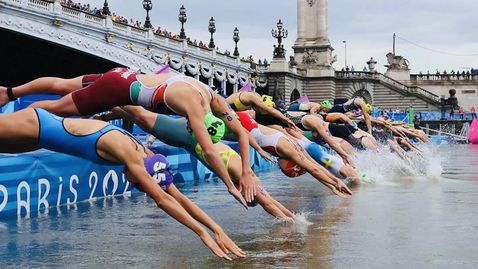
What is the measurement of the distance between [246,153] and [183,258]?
1.48 meters

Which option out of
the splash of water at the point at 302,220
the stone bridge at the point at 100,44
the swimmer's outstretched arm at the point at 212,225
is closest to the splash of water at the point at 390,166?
the splash of water at the point at 302,220

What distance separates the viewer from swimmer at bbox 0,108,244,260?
607 cm

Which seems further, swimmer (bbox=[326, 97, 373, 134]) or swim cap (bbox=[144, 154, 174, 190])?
swimmer (bbox=[326, 97, 373, 134])

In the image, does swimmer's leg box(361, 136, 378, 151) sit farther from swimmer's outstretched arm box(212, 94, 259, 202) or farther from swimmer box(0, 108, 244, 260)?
swimmer box(0, 108, 244, 260)

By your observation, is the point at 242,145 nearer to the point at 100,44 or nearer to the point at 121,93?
the point at 121,93

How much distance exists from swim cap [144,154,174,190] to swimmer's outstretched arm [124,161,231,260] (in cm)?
14

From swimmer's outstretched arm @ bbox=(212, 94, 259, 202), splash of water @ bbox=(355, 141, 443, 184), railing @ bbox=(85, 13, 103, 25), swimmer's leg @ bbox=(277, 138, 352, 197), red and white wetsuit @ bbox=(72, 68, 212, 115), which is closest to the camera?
red and white wetsuit @ bbox=(72, 68, 212, 115)

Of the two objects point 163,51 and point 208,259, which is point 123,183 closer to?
point 208,259

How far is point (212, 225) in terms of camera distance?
6180 mm

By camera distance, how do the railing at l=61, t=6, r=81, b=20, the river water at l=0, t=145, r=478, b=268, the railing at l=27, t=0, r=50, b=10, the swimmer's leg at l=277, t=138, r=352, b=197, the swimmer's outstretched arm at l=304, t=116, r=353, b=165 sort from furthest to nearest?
the railing at l=61, t=6, r=81, b=20 < the railing at l=27, t=0, r=50, b=10 < the swimmer's outstretched arm at l=304, t=116, r=353, b=165 < the swimmer's leg at l=277, t=138, r=352, b=197 < the river water at l=0, t=145, r=478, b=268

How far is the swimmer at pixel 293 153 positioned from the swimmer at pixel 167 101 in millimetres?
2812

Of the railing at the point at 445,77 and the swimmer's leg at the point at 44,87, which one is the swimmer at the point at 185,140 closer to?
the swimmer's leg at the point at 44,87

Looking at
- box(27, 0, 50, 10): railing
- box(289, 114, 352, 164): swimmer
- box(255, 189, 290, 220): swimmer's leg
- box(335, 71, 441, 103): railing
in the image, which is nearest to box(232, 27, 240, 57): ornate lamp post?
box(335, 71, 441, 103): railing

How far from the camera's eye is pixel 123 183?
1315 cm
